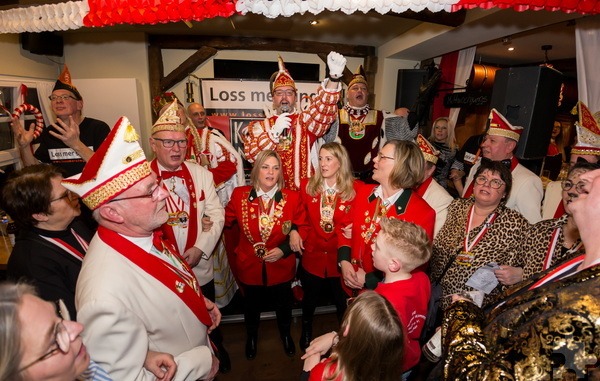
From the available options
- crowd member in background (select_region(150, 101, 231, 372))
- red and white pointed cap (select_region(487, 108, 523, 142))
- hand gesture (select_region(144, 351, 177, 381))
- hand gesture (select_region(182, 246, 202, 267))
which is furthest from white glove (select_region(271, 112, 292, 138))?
hand gesture (select_region(144, 351, 177, 381))

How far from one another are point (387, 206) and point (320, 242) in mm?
734

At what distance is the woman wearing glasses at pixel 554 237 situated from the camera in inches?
73.0

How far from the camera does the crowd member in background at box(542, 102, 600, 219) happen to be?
2793 millimetres

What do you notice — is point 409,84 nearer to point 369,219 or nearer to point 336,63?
point 336,63

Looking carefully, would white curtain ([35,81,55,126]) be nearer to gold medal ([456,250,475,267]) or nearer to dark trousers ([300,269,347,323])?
dark trousers ([300,269,347,323])

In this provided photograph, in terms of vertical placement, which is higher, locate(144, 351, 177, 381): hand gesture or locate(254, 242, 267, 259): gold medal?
locate(144, 351, 177, 381): hand gesture

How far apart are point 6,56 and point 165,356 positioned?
226 inches

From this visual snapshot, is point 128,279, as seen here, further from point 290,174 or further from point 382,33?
point 382,33

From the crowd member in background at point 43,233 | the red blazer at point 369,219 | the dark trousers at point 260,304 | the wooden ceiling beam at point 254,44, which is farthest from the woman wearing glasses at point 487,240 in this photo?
the wooden ceiling beam at point 254,44

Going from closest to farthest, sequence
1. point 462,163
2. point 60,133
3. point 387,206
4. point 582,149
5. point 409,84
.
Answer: point 387,206
point 582,149
point 60,133
point 462,163
point 409,84

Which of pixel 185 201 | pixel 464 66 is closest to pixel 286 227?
pixel 185 201

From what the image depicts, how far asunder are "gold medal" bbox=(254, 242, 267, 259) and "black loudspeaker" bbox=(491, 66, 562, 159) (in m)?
2.83

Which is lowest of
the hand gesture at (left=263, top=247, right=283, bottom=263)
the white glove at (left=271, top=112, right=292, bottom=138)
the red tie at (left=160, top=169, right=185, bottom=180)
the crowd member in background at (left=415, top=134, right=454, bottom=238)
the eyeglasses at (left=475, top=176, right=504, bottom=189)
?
the hand gesture at (left=263, top=247, right=283, bottom=263)

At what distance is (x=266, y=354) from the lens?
2934mm
